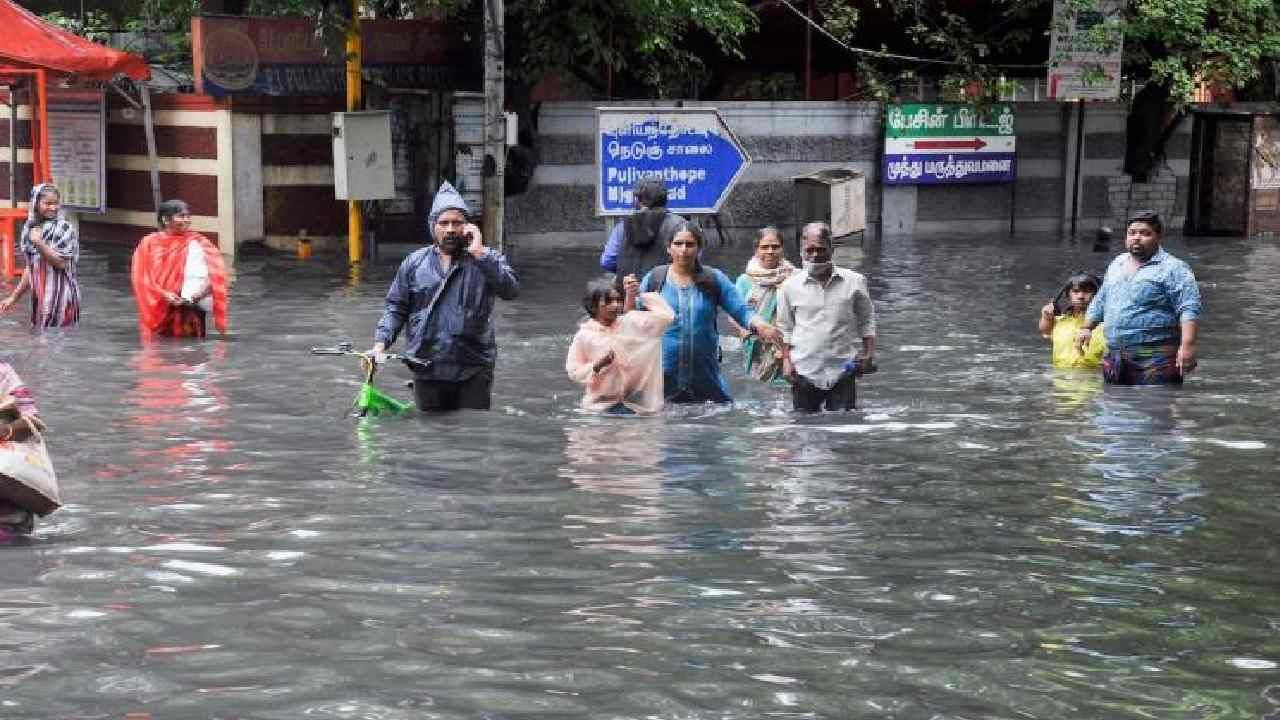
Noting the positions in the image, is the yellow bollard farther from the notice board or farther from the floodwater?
the floodwater

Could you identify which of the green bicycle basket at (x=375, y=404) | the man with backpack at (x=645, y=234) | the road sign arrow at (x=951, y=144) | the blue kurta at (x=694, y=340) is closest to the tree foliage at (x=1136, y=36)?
the road sign arrow at (x=951, y=144)

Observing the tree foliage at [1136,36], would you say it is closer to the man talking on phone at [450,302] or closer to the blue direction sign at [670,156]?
the blue direction sign at [670,156]

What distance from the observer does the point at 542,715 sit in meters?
6.38

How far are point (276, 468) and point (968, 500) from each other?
11.9ft

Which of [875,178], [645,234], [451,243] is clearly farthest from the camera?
[875,178]

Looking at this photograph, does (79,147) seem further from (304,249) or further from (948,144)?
(948,144)

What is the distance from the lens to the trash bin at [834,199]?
2764cm

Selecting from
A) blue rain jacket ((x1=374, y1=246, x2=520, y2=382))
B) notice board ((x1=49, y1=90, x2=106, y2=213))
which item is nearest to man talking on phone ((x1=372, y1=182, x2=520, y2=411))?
blue rain jacket ((x1=374, y1=246, x2=520, y2=382))

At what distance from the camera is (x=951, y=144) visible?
2980 cm

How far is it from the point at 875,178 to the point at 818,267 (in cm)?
1765

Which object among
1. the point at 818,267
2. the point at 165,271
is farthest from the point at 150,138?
the point at 818,267

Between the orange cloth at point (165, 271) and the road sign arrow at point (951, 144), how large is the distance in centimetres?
1500

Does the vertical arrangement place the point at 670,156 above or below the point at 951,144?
below

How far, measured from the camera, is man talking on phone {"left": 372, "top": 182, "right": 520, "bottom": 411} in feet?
38.7
